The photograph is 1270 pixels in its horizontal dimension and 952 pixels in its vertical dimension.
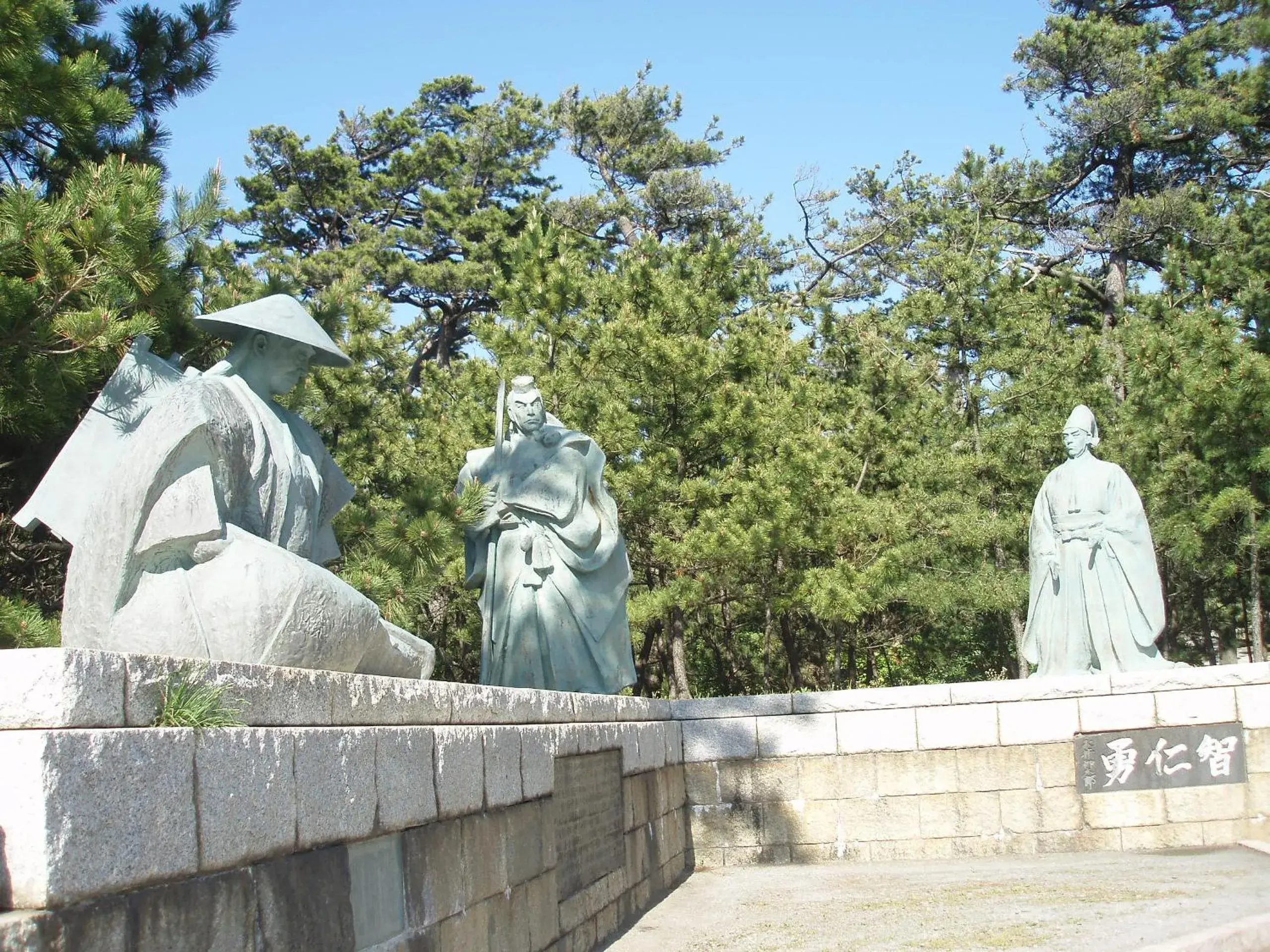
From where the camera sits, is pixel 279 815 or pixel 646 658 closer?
pixel 279 815

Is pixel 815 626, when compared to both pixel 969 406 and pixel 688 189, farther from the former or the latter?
pixel 688 189

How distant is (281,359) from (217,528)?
74 cm

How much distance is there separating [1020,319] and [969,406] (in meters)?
1.46

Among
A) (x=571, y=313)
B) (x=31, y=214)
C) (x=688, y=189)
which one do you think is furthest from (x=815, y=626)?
(x=31, y=214)

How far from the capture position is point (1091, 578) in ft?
32.0

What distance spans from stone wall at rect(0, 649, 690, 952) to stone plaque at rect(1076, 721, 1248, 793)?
16.8 ft

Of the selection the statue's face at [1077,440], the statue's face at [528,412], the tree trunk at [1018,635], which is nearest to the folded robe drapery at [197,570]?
the statue's face at [528,412]

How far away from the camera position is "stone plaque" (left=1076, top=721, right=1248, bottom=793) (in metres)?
8.69

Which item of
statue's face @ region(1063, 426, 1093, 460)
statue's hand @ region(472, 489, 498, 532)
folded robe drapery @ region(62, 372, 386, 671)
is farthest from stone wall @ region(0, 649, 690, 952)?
statue's face @ region(1063, 426, 1093, 460)

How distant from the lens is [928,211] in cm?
2319

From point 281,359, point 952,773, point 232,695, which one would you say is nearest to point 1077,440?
point 952,773

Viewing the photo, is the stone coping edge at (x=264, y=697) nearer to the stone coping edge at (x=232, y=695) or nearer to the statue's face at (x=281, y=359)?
the stone coping edge at (x=232, y=695)

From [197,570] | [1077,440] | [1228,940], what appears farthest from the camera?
[1077,440]

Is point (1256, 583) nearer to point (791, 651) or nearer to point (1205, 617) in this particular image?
point (1205, 617)
